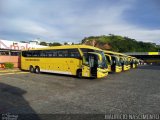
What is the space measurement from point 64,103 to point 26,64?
1833cm

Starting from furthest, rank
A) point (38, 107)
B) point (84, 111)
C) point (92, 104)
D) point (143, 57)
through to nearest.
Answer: point (143, 57), point (92, 104), point (38, 107), point (84, 111)

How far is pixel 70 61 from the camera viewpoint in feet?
66.7

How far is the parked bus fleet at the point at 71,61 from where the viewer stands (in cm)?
1844

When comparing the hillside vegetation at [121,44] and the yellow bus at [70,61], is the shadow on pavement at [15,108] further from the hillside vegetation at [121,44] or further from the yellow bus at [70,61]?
the hillside vegetation at [121,44]

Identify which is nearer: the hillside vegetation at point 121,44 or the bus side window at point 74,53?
the bus side window at point 74,53

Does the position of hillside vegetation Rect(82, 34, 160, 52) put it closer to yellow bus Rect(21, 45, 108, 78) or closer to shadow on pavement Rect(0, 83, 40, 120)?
yellow bus Rect(21, 45, 108, 78)

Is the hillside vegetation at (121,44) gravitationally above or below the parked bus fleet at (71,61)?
above

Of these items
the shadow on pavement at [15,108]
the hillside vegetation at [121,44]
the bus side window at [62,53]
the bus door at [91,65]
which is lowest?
the shadow on pavement at [15,108]

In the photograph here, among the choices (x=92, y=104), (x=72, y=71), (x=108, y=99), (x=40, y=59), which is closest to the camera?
(x=92, y=104)

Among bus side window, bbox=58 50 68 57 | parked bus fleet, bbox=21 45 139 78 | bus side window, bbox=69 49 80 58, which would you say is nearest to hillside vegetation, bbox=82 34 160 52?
parked bus fleet, bbox=21 45 139 78

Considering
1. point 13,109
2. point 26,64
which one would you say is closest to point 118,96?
point 13,109

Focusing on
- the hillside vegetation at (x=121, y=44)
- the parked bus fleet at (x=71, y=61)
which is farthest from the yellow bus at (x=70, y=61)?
the hillside vegetation at (x=121, y=44)

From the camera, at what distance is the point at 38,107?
858 cm

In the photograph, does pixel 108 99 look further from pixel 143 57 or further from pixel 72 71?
pixel 143 57
